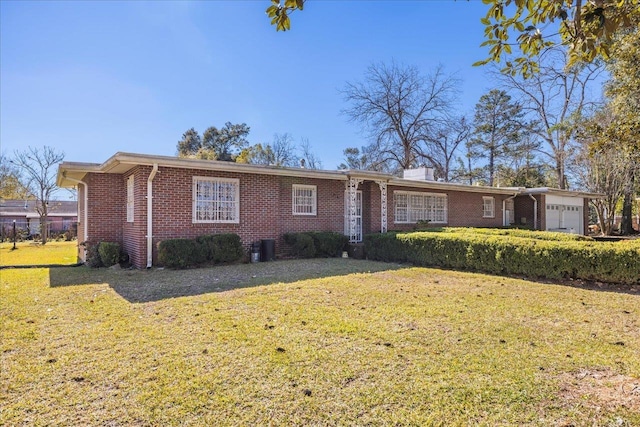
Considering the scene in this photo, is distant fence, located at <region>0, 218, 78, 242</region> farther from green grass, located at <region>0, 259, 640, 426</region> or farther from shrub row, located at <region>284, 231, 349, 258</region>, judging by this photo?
green grass, located at <region>0, 259, 640, 426</region>

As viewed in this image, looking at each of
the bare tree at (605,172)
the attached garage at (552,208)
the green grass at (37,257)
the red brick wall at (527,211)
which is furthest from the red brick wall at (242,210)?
the bare tree at (605,172)

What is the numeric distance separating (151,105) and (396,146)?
20.4m

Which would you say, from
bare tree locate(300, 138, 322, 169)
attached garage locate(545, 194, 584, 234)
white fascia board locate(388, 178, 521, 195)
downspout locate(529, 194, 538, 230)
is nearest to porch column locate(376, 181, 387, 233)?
white fascia board locate(388, 178, 521, 195)

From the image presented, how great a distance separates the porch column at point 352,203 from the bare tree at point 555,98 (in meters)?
20.0

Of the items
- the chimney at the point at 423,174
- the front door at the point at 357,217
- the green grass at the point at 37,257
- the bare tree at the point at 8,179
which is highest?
the bare tree at the point at 8,179

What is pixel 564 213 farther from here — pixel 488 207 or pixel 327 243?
pixel 327 243

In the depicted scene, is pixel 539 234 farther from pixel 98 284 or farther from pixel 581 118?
pixel 581 118

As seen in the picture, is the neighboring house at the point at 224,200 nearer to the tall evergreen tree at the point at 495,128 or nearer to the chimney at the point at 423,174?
the chimney at the point at 423,174

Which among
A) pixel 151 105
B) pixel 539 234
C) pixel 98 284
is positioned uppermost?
pixel 151 105

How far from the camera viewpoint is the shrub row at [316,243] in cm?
1248

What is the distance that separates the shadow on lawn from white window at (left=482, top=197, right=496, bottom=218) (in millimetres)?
11554

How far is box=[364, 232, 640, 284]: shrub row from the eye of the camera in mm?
7893

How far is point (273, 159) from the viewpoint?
128ft

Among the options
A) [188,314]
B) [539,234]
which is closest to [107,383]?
[188,314]
